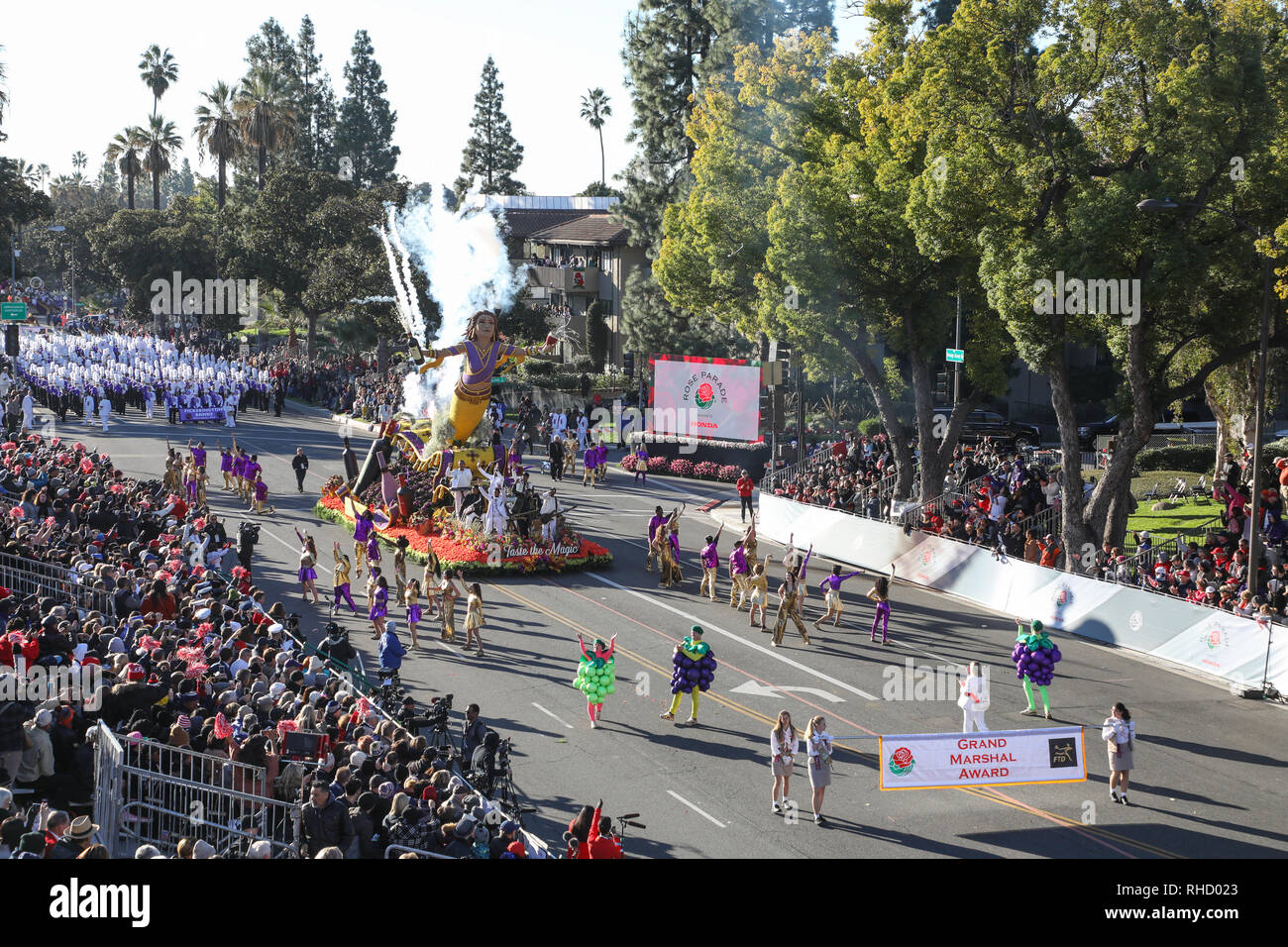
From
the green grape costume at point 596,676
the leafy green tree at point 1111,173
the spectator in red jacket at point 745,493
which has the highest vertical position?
the leafy green tree at point 1111,173

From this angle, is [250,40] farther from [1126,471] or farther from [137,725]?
[137,725]

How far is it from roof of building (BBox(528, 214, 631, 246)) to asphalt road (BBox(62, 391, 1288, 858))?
3859 centimetres

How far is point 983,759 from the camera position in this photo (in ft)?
50.5

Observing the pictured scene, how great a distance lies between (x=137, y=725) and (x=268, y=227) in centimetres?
5445

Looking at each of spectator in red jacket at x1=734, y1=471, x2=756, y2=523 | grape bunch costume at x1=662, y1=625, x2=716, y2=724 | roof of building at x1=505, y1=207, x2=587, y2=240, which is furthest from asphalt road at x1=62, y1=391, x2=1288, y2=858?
roof of building at x1=505, y1=207, x2=587, y2=240

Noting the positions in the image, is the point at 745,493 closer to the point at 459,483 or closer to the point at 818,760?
the point at 459,483

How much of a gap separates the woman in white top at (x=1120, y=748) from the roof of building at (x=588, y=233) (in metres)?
51.7

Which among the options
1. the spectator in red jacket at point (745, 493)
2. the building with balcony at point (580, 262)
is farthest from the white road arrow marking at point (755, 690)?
the building with balcony at point (580, 262)

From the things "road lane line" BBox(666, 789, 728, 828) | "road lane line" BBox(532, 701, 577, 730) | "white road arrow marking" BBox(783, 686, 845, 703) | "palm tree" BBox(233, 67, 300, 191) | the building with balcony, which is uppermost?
"palm tree" BBox(233, 67, 300, 191)

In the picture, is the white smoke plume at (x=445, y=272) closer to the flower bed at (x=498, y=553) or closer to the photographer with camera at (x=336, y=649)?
the flower bed at (x=498, y=553)

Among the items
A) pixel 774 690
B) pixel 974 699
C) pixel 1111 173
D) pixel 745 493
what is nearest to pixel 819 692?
pixel 774 690

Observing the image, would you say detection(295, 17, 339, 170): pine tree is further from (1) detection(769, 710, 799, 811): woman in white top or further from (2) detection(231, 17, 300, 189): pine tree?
(1) detection(769, 710, 799, 811): woman in white top

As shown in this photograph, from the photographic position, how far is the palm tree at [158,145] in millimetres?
93875

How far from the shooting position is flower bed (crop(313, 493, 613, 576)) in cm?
2812
